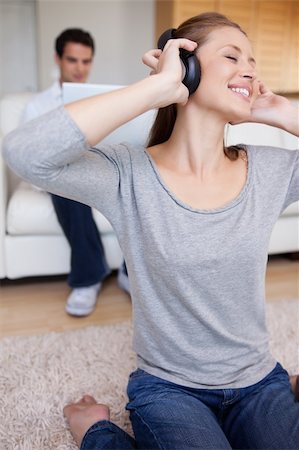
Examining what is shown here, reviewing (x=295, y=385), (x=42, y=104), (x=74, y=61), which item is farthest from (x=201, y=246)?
(x=74, y=61)

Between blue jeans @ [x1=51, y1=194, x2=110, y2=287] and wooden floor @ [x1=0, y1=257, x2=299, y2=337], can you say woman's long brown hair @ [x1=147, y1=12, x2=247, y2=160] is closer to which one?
blue jeans @ [x1=51, y1=194, x2=110, y2=287]

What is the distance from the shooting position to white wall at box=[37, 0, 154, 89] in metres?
3.74

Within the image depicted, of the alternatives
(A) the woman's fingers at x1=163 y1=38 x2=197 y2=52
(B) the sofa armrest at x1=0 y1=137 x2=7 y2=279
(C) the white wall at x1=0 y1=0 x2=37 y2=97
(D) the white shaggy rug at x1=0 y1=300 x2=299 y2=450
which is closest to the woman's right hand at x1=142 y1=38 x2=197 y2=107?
(A) the woman's fingers at x1=163 y1=38 x2=197 y2=52

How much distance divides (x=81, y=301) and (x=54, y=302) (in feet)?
0.52

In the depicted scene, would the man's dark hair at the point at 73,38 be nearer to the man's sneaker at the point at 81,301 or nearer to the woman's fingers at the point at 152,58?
the man's sneaker at the point at 81,301

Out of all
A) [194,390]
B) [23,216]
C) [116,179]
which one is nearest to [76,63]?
[23,216]

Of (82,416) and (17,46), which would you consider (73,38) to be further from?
(17,46)

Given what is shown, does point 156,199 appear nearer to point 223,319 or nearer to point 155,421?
point 223,319

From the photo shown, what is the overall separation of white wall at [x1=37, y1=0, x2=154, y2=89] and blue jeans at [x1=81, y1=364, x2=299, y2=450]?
129 inches

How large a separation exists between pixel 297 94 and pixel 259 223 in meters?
3.34

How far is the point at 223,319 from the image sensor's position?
3.05ft

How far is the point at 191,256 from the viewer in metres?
0.86

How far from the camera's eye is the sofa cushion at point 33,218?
74.3 inches

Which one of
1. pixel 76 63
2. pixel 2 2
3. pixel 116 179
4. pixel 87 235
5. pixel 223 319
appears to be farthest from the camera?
pixel 2 2
